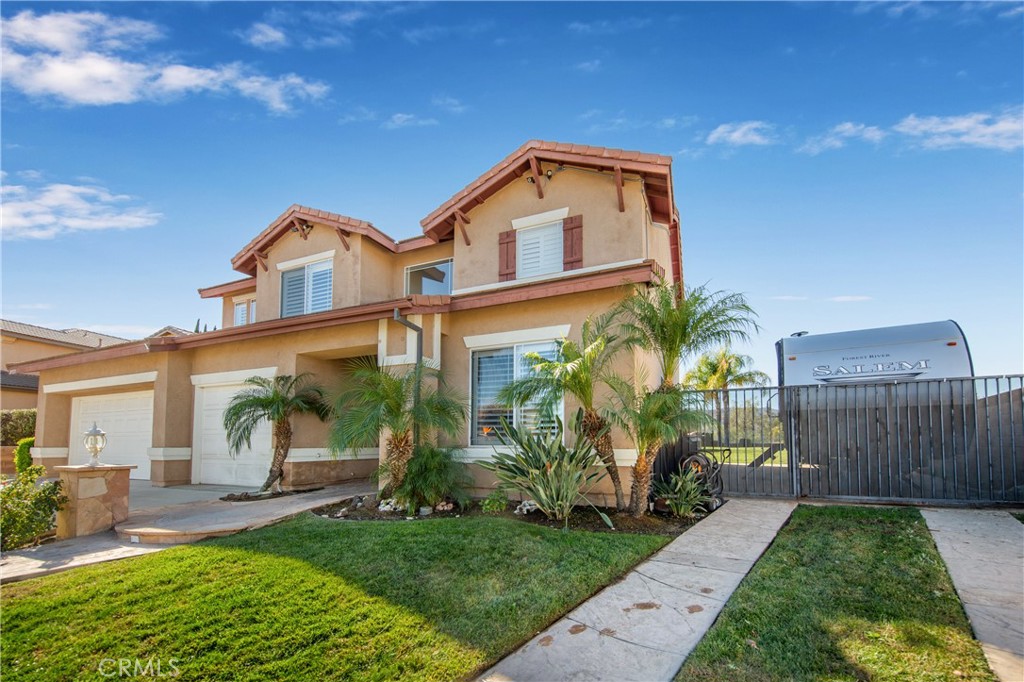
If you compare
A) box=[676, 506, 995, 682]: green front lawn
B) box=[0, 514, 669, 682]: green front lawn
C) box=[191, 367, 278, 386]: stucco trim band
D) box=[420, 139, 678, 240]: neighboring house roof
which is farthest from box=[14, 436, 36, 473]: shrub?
box=[676, 506, 995, 682]: green front lawn

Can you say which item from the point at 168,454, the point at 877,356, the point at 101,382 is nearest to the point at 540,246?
the point at 877,356

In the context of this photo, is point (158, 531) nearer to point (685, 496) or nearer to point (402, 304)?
point (402, 304)

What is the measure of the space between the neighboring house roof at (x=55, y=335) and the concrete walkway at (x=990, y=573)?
101 ft

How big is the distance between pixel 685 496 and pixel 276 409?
8.74 m

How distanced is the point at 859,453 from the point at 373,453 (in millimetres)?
11107

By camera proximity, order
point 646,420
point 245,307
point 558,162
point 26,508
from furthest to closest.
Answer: point 245,307 → point 558,162 → point 646,420 → point 26,508

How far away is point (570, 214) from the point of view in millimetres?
11836

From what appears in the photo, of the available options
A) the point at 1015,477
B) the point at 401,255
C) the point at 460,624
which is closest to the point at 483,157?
the point at 401,255

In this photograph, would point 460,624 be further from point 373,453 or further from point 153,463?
point 153,463

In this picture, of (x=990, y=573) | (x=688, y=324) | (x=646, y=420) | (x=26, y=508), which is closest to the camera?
(x=990, y=573)

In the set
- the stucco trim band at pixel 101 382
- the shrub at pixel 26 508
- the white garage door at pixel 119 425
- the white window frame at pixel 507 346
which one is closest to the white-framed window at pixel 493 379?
the white window frame at pixel 507 346

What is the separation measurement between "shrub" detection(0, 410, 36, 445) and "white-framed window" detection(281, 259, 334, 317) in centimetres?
1377

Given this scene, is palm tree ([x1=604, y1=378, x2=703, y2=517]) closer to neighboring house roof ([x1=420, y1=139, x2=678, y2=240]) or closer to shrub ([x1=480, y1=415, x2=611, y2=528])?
shrub ([x1=480, y1=415, x2=611, y2=528])
